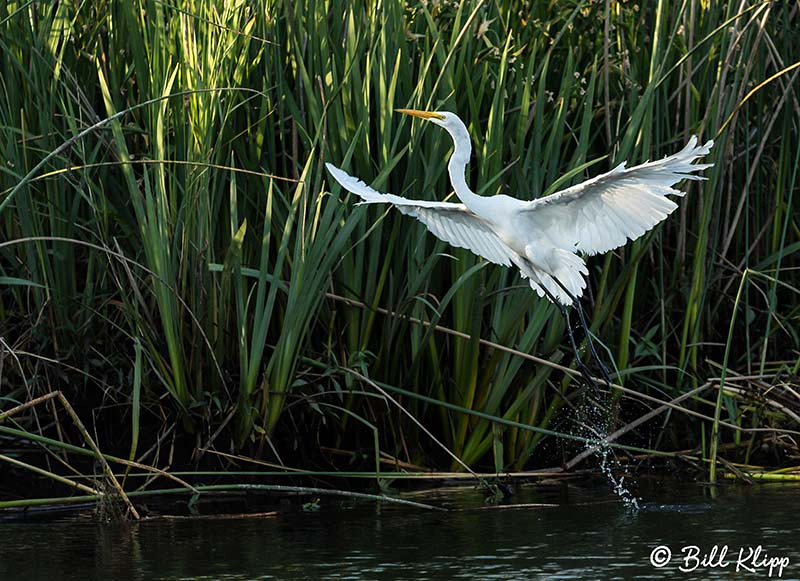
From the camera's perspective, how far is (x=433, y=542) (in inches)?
151

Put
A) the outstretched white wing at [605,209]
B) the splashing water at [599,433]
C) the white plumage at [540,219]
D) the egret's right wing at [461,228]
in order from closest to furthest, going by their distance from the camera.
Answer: the outstretched white wing at [605,209], the white plumage at [540,219], the egret's right wing at [461,228], the splashing water at [599,433]

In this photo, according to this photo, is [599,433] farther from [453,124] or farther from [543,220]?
[453,124]

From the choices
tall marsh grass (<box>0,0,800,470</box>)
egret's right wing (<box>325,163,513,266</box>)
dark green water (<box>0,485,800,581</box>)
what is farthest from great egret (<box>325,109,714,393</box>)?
dark green water (<box>0,485,800,581</box>)

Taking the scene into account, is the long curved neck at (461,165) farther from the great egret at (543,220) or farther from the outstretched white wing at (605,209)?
the outstretched white wing at (605,209)

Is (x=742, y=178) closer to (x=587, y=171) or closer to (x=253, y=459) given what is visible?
(x=587, y=171)

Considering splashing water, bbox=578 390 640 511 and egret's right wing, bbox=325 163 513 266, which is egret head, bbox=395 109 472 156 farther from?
splashing water, bbox=578 390 640 511

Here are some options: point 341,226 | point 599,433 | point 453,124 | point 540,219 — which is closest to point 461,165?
point 453,124

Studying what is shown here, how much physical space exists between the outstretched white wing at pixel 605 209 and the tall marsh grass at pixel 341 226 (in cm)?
27

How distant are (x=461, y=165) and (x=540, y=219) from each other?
387mm

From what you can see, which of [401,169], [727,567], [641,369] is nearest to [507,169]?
[401,169]

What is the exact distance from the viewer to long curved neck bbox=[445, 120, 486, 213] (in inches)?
164

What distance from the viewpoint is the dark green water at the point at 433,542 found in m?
3.49

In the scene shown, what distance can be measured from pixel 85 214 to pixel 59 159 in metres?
0.25

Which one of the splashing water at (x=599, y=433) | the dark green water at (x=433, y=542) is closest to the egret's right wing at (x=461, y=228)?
the splashing water at (x=599, y=433)
